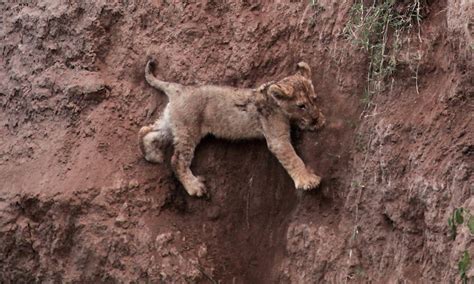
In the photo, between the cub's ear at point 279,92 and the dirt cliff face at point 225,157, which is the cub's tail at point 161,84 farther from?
the cub's ear at point 279,92

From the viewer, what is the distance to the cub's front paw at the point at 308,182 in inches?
289

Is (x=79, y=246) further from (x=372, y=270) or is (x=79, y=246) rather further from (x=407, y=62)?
(x=407, y=62)

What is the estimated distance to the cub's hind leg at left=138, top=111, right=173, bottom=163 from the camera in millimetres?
8016

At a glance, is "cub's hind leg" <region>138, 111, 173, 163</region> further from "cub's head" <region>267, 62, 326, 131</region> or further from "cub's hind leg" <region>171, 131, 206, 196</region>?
"cub's head" <region>267, 62, 326, 131</region>

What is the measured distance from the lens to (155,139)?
803 centimetres

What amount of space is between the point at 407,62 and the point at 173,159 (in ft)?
7.36

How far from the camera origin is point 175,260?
7.81 m

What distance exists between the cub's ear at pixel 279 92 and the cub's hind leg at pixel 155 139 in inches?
41.1

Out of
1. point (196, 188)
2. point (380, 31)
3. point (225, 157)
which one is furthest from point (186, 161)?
point (380, 31)

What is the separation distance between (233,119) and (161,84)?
0.88 m

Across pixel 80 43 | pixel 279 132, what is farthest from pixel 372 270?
pixel 80 43

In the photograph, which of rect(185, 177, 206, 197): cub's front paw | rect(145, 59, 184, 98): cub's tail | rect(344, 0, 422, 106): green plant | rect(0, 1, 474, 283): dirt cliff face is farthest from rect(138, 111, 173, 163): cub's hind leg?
rect(344, 0, 422, 106): green plant

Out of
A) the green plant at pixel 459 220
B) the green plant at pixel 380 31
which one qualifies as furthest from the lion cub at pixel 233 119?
the green plant at pixel 459 220

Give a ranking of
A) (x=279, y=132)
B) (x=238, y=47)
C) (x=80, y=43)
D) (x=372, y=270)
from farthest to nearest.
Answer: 1. (x=80, y=43)
2. (x=238, y=47)
3. (x=279, y=132)
4. (x=372, y=270)
